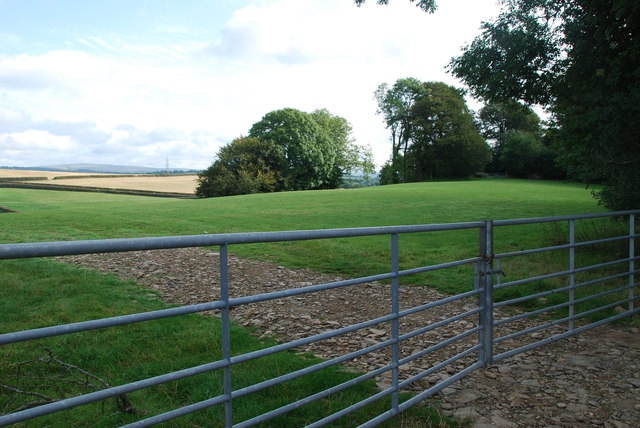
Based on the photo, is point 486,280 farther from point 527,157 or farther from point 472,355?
point 527,157

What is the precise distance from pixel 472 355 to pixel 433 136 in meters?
72.9

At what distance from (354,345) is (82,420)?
3.15m

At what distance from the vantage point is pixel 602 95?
10898 mm

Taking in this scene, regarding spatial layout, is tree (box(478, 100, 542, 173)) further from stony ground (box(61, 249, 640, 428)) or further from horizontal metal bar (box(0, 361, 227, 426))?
horizontal metal bar (box(0, 361, 227, 426))

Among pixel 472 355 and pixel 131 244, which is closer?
pixel 131 244

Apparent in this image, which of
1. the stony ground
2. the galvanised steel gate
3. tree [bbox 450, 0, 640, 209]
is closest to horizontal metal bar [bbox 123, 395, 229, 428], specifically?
the galvanised steel gate

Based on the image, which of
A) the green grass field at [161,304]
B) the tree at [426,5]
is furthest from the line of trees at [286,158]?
the tree at [426,5]

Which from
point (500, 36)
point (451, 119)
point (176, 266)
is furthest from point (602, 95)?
point (451, 119)

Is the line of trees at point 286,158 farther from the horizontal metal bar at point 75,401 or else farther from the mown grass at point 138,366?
the horizontal metal bar at point 75,401

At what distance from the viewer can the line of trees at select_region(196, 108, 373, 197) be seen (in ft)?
171

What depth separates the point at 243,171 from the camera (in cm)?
5162

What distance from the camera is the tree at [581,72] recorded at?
10523mm

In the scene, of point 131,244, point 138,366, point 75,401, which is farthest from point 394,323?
point 138,366

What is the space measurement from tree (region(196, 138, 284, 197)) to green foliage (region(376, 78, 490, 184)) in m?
27.4
